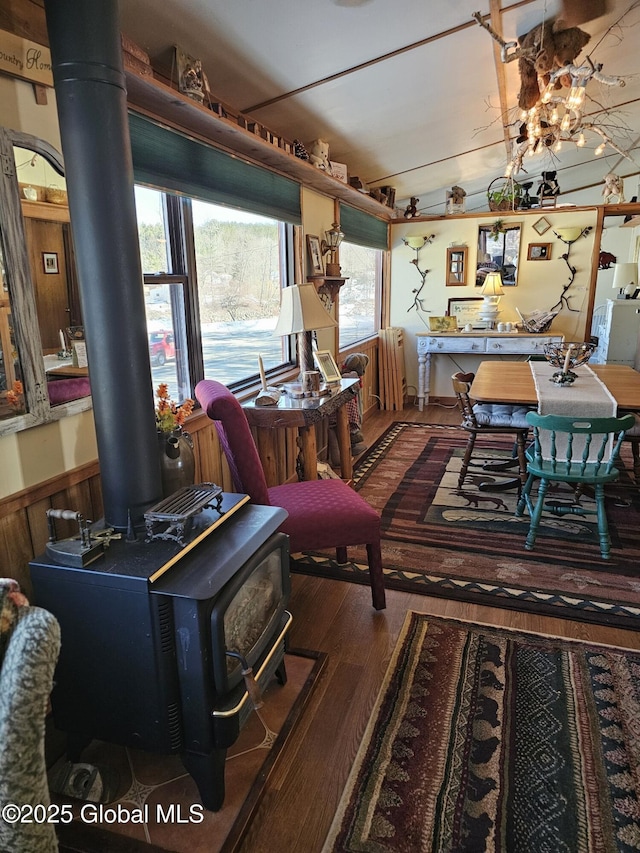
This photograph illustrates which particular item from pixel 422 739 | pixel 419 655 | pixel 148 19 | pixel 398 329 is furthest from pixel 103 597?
pixel 398 329

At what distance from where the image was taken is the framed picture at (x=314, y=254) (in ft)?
12.8

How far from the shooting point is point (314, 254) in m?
3.95

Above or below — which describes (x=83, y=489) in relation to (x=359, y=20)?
below

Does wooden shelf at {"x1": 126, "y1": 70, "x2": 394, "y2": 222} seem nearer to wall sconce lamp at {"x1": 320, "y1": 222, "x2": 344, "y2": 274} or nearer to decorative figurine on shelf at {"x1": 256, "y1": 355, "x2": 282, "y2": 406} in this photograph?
wall sconce lamp at {"x1": 320, "y1": 222, "x2": 344, "y2": 274}

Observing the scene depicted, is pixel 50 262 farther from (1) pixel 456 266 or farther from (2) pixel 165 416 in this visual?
(1) pixel 456 266

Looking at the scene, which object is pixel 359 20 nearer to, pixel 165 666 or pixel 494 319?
pixel 165 666

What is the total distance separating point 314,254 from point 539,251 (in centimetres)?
294

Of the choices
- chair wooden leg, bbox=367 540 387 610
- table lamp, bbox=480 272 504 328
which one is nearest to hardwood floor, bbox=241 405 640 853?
chair wooden leg, bbox=367 540 387 610

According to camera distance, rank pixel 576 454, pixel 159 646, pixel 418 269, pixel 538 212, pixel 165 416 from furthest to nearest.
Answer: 1. pixel 418 269
2. pixel 538 212
3. pixel 576 454
4. pixel 165 416
5. pixel 159 646

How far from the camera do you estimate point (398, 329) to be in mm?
6148

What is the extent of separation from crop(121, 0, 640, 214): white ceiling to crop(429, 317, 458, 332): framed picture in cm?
160

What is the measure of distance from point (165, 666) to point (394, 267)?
18.3ft

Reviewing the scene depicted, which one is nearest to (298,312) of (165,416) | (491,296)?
(165,416)

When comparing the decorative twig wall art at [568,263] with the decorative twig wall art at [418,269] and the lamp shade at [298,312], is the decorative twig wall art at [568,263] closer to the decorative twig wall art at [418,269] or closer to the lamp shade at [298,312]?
the decorative twig wall art at [418,269]
